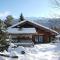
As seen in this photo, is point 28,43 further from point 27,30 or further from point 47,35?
point 47,35

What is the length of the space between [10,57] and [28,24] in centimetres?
1674

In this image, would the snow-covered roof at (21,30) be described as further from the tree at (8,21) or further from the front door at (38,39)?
the tree at (8,21)

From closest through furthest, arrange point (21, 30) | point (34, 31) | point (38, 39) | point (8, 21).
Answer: point (34, 31) < point (21, 30) < point (38, 39) < point (8, 21)

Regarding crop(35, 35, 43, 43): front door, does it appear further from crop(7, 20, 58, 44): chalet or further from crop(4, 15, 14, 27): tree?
crop(4, 15, 14, 27): tree

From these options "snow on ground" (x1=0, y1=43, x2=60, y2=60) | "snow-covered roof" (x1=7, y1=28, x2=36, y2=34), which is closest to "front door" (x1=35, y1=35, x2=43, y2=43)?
"snow-covered roof" (x1=7, y1=28, x2=36, y2=34)

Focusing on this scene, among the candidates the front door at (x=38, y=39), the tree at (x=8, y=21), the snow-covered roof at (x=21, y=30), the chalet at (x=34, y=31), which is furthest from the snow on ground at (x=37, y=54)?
the tree at (x=8, y=21)

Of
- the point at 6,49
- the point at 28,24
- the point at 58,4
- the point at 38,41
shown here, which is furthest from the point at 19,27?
the point at 58,4

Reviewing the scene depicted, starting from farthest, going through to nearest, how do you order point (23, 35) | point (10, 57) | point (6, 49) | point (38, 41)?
point (38, 41)
point (23, 35)
point (6, 49)
point (10, 57)

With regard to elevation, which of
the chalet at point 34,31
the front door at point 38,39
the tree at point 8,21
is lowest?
the front door at point 38,39

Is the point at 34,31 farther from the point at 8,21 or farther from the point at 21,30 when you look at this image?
the point at 8,21

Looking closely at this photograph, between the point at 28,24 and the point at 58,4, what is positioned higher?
the point at 58,4

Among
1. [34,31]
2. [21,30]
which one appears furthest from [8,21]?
[34,31]

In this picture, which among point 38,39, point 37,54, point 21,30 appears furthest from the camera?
→ point 38,39

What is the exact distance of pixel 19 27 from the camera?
30.3 meters
